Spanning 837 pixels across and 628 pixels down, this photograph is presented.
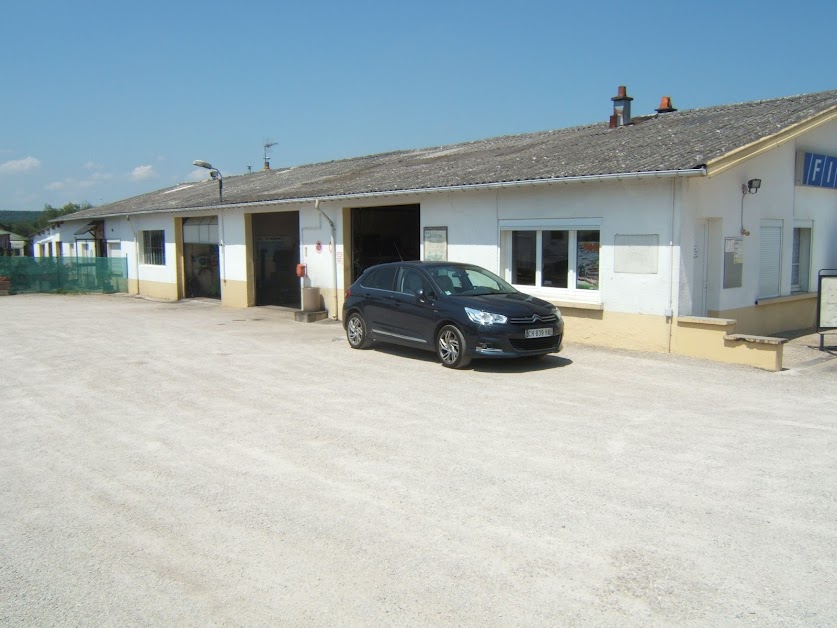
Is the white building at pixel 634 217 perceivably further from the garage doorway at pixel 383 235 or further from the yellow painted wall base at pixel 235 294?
the yellow painted wall base at pixel 235 294

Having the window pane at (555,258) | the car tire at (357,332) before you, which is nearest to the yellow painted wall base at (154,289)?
the car tire at (357,332)

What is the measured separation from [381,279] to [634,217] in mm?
4502

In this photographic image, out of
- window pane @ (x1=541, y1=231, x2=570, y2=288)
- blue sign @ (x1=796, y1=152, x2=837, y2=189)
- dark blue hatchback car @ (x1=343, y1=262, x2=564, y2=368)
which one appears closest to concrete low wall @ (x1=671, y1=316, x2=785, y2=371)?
dark blue hatchback car @ (x1=343, y1=262, x2=564, y2=368)

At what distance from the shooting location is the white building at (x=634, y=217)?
12.0 m

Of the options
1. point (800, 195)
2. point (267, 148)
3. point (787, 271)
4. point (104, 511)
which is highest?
point (267, 148)

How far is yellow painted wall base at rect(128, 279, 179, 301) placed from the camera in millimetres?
25969

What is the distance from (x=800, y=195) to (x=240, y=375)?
12151mm

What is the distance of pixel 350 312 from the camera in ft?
43.3

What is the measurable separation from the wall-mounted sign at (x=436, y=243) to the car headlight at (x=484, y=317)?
4.93m

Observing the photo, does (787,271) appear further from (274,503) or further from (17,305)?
(17,305)

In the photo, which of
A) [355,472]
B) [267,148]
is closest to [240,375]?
[355,472]

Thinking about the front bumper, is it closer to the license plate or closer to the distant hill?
the license plate

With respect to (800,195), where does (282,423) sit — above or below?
below

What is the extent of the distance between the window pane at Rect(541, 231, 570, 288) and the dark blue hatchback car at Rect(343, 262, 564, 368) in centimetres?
200
